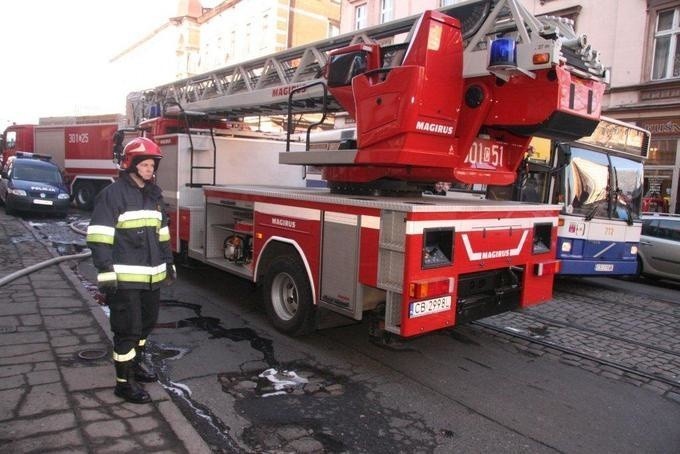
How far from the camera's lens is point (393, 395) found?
4469 millimetres

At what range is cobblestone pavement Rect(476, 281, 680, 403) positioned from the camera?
5.30 metres

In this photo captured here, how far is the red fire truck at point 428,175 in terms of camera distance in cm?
444

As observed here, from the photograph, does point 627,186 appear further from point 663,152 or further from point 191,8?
point 191,8

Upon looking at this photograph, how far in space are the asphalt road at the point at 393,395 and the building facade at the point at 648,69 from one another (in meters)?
13.4

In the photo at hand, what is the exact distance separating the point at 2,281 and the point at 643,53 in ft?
56.9

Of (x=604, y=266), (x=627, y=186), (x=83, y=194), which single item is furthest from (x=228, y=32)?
(x=604, y=266)

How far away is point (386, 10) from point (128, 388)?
23.7 m

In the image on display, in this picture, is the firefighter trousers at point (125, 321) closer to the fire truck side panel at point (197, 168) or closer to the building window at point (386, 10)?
the fire truck side panel at point (197, 168)

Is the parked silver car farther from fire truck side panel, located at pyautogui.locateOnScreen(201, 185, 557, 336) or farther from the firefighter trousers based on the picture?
the firefighter trousers

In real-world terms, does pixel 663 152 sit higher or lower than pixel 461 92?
higher

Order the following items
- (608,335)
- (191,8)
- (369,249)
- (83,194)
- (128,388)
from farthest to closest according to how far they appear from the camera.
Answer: (191,8) → (83,194) → (608,335) → (369,249) → (128,388)

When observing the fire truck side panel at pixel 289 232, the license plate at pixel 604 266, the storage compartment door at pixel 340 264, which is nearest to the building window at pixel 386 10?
the license plate at pixel 604 266

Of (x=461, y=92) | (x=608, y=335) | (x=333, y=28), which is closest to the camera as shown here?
(x=461, y=92)

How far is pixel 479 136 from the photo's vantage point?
207 inches
